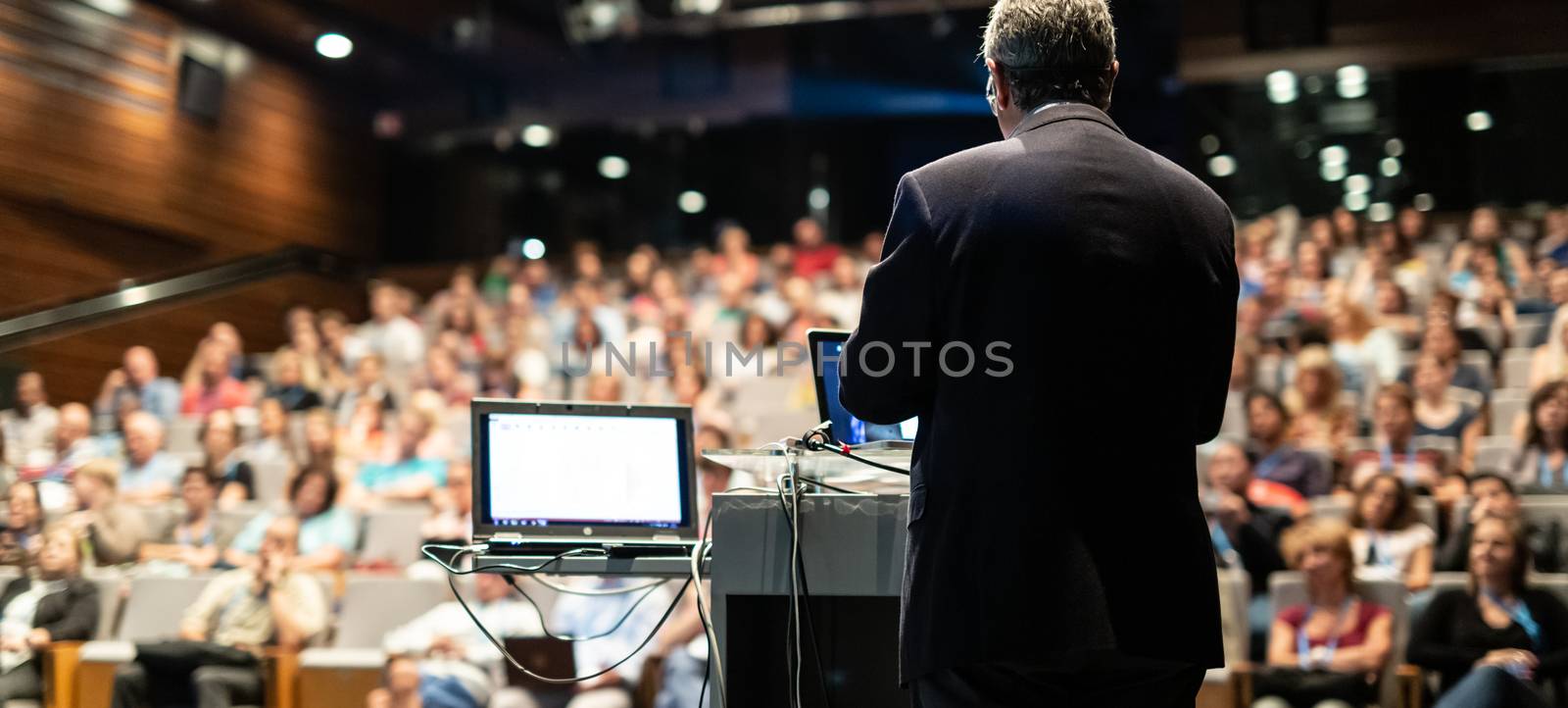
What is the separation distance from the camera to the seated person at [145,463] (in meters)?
6.11

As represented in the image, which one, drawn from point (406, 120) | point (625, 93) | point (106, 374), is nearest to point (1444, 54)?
point (625, 93)

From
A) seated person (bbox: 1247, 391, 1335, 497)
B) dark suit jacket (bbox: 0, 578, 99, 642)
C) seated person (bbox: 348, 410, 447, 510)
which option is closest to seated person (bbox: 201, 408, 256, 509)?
seated person (bbox: 348, 410, 447, 510)

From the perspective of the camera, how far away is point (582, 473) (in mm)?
2537

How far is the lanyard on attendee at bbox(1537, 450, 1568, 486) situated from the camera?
4613 millimetres

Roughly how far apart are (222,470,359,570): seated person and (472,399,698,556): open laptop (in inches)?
112

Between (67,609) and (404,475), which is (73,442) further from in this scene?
(67,609)

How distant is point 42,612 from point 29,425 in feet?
7.03

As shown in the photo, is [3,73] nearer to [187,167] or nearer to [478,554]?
[187,167]

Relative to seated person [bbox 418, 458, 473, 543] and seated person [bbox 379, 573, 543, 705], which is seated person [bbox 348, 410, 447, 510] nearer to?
seated person [bbox 418, 458, 473, 543]

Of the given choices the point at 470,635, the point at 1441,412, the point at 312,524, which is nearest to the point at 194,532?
the point at 312,524

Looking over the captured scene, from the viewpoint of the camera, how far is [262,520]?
5.30 meters

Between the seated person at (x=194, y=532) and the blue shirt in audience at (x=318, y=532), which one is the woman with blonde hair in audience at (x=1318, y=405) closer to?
the blue shirt in audience at (x=318, y=532)

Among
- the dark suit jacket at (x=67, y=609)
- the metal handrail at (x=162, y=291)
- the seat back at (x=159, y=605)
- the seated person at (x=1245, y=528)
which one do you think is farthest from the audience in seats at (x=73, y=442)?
the seated person at (x=1245, y=528)

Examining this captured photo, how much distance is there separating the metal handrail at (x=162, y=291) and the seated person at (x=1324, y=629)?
5.64m
